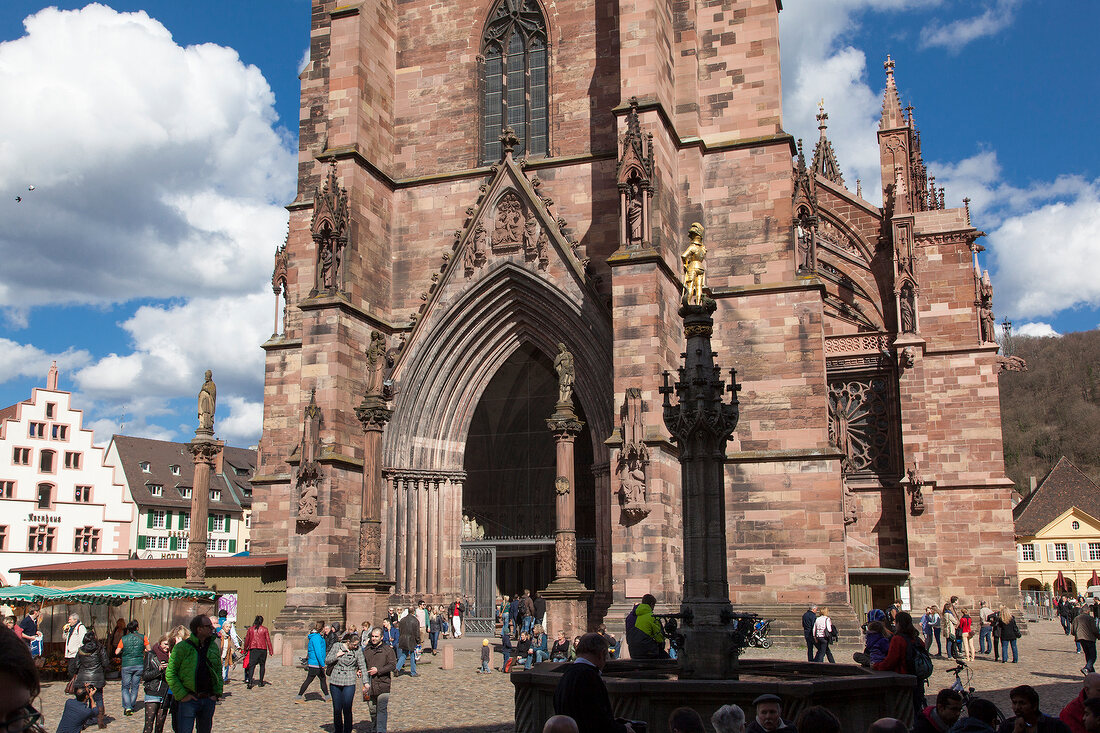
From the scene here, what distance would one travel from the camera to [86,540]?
47938mm

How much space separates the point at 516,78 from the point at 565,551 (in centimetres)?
1175

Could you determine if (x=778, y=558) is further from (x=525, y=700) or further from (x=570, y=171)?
(x=525, y=700)

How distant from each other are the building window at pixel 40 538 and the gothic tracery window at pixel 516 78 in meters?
33.6

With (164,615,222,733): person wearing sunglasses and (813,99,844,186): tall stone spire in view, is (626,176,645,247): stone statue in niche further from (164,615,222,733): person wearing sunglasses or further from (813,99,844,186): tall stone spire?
(813,99,844,186): tall stone spire

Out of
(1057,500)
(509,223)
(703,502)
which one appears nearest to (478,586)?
(509,223)

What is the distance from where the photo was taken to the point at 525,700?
30.3 feet

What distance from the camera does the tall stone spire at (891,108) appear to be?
30.7 meters

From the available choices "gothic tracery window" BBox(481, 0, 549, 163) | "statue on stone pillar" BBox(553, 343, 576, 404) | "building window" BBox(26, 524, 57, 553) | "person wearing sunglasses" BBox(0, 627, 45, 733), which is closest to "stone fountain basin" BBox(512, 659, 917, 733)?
"person wearing sunglasses" BBox(0, 627, 45, 733)

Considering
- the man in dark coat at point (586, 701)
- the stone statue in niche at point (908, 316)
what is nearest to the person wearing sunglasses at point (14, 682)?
the man in dark coat at point (586, 701)

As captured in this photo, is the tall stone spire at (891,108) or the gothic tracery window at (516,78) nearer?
the gothic tracery window at (516,78)

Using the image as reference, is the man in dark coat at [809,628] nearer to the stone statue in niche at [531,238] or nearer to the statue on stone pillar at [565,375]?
the statue on stone pillar at [565,375]

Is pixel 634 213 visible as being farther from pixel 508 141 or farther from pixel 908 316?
pixel 908 316

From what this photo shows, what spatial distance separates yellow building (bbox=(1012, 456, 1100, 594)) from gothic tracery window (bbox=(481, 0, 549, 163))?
46.8m

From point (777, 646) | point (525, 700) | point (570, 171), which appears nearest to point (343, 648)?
point (525, 700)
